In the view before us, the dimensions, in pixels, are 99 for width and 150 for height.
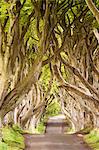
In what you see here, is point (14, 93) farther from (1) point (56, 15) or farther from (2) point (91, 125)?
(2) point (91, 125)

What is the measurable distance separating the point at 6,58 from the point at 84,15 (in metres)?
3.20

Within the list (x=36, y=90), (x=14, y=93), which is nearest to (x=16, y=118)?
(x=36, y=90)

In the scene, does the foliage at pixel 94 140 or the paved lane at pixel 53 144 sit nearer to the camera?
the paved lane at pixel 53 144

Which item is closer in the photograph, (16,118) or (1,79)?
(1,79)

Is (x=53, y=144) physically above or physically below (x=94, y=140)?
below

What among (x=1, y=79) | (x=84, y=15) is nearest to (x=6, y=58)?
(x=1, y=79)

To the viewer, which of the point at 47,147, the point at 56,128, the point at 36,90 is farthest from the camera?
the point at 56,128

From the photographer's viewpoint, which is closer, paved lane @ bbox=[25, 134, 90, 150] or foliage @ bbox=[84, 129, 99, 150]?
paved lane @ bbox=[25, 134, 90, 150]

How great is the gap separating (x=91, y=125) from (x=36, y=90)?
17.4ft

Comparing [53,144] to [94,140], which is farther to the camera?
[94,140]

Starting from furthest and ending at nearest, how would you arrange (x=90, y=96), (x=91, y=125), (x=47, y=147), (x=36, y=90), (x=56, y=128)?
(x=56, y=128)
(x=36, y=90)
(x=91, y=125)
(x=47, y=147)
(x=90, y=96)

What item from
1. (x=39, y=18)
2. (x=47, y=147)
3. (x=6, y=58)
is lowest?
(x=47, y=147)

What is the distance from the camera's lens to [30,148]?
54.2 feet

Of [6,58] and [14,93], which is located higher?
[6,58]
